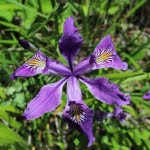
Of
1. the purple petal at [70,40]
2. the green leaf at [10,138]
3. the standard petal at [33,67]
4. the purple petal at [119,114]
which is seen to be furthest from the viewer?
the purple petal at [119,114]

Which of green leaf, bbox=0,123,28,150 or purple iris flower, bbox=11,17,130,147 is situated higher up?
purple iris flower, bbox=11,17,130,147

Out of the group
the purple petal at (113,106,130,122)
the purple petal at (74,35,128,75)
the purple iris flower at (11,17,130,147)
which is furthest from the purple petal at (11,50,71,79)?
the purple petal at (113,106,130,122)

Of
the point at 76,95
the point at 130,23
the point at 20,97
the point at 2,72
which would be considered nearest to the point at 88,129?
the point at 76,95

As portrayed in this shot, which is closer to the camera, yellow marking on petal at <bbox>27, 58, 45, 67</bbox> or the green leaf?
yellow marking on petal at <bbox>27, 58, 45, 67</bbox>

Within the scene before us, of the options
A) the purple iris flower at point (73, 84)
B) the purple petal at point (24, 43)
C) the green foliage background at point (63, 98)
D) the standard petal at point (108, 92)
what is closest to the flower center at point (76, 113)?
the purple iris flower at point (73, 84)

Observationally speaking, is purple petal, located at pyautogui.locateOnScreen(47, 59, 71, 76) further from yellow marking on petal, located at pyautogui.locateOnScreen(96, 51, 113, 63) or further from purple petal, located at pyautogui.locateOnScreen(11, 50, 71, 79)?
yellow marking on petal, located at pyautogui.locateOnScreen(96, 51, 113, 63)

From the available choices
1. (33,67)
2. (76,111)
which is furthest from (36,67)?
(76,111)

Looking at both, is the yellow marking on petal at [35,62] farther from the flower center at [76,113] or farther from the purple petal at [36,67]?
the flower center at [76,113]
